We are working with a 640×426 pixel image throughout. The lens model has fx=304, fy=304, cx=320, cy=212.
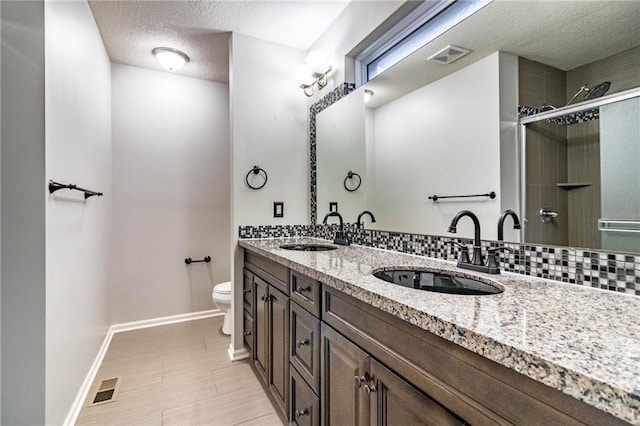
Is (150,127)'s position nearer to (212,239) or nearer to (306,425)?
(212,239)

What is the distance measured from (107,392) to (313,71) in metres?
2.55

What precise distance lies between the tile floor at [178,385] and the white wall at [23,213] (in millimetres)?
543

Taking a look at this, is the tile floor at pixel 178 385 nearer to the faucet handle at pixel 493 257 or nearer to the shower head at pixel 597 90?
the faucet handle at pixel 493 257

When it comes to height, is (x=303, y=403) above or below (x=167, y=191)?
below

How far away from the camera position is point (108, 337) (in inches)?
104

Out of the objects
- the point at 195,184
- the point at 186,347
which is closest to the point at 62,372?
the point at 186,347

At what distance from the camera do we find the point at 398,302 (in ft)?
2.57

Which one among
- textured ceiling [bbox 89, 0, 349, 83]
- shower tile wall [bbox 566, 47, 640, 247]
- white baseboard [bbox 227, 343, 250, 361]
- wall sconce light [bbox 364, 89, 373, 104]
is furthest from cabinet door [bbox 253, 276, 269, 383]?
textured ceiling [bbox 89, 0, 349, 83]

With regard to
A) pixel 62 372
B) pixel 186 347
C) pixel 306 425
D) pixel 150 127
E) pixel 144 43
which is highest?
pixel 144 43

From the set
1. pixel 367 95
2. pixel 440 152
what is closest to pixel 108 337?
pixel 367 95

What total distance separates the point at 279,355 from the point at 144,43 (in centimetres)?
265

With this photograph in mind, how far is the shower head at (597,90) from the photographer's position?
3.03ft

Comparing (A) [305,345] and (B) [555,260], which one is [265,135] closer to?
(A) [305,345]

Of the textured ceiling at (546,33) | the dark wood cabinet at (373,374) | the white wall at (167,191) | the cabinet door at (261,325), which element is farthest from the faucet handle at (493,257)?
the white wall at (167,191)
